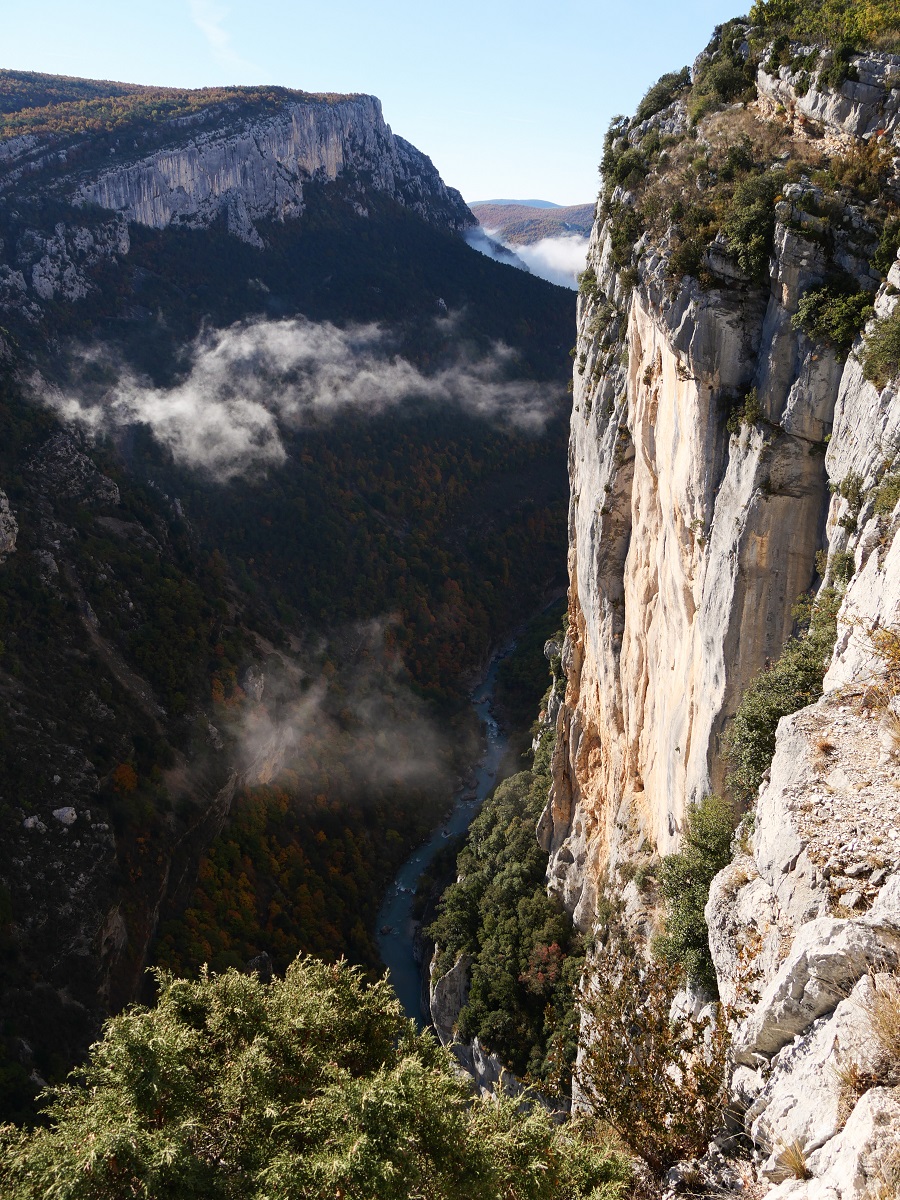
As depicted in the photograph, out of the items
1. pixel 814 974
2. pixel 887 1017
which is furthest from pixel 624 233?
pixel 887 1017

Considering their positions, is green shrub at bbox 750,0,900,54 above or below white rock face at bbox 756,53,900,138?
above

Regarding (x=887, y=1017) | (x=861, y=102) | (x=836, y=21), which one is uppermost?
(x=836, y=21)

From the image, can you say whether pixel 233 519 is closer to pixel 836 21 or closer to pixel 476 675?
pixel 476 675

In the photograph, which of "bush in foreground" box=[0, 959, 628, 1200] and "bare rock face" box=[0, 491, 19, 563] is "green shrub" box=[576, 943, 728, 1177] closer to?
"bush in foreground" box=[0, 959, 628, 1200]

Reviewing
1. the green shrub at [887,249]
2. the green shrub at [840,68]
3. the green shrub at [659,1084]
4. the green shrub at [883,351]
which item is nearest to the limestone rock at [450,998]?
the green shrub at [659,1084]

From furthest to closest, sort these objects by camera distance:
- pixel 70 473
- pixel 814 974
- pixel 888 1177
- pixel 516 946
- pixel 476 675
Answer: pixel 476 675 → pixel 70 473 → pixel 516 946 → pixel 814 974 → pixel 888 1177

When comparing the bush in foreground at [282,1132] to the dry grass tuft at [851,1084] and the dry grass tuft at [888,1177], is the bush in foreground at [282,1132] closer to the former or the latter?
the dry grass tuft at [851,1084]

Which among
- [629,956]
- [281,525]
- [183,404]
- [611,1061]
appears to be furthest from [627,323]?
[183,404]

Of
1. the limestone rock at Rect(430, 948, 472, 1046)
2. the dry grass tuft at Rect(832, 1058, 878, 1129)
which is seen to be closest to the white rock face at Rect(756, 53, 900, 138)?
the dry grass tuft at Rect(832, 1058, 878, 1129)
